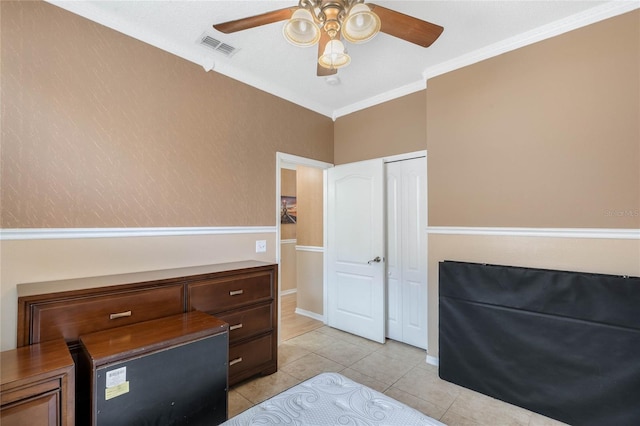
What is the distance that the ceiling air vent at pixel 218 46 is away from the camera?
2484 millimetres

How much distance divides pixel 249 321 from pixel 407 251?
1921 mm

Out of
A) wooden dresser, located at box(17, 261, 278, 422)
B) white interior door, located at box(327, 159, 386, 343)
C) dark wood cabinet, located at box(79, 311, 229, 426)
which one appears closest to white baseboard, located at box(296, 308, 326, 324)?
white interior door, located at box(327, 159, 386, 343)

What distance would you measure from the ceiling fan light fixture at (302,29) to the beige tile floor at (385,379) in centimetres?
260

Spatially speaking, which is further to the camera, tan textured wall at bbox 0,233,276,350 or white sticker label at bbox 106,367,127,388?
tan textured wall at bbox 0,233,276,350

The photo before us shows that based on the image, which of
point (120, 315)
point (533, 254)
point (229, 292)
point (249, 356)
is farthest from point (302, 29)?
point (249, 356)

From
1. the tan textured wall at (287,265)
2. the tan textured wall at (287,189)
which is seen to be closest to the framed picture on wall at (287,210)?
the tan textured wall at (287,189)

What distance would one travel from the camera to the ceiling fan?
1.60 metres

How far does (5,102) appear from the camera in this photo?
183cm

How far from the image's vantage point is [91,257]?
213 cm

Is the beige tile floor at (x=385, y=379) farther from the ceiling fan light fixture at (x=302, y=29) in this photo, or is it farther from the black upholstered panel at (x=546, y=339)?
the ceiling fan light fixture at (x=302, y=29)

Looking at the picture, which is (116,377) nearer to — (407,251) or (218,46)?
(218,46)

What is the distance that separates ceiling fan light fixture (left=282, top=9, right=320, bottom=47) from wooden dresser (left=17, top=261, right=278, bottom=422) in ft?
5.79

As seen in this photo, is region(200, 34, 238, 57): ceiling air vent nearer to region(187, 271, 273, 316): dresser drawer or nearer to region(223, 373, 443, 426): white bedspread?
region(187, 271, 273, 316): dresser drawer

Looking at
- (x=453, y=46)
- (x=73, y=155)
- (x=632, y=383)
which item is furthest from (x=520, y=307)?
(x=73, y=155)
